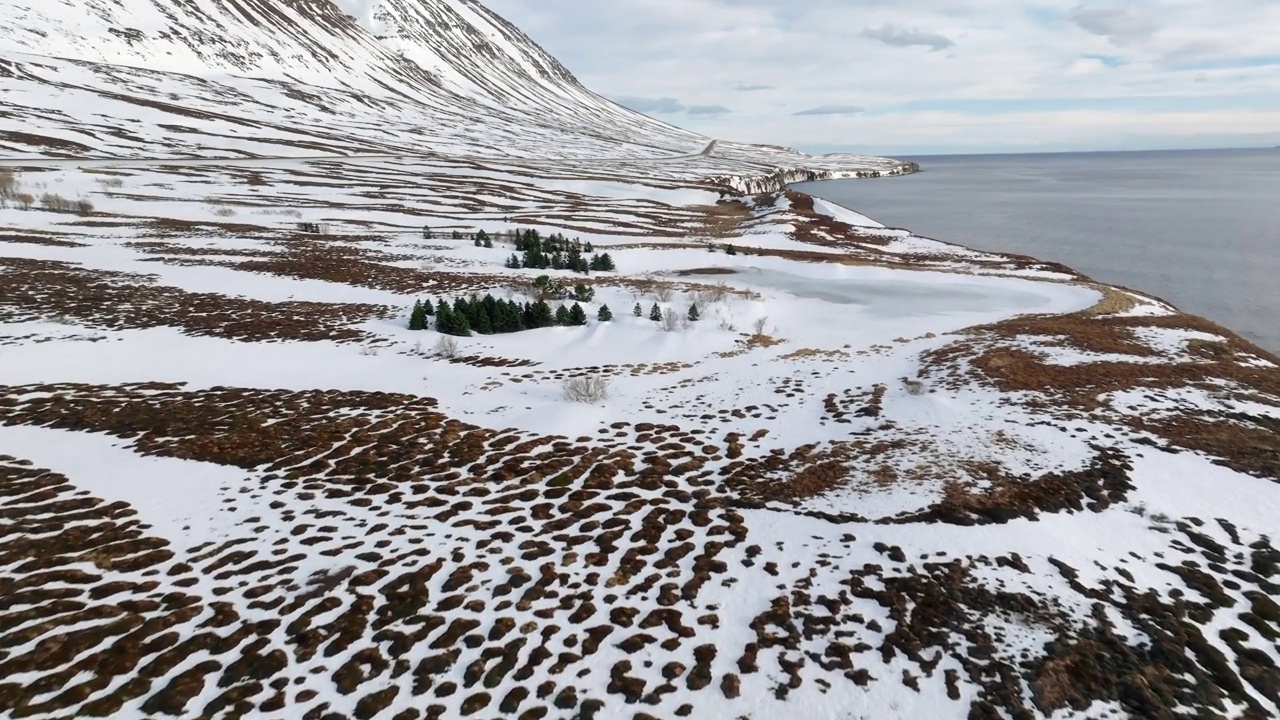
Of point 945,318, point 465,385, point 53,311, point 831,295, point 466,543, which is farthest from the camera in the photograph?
point 831,295

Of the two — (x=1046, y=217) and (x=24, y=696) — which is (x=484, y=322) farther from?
(x=1046, y=217)

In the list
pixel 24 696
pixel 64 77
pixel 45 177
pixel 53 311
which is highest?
pixel 64 77

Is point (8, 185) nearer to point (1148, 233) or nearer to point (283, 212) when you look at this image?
point (283, 212)

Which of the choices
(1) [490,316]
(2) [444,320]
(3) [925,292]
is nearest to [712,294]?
(1) [490,316]

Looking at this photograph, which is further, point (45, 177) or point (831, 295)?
point (45, 177)

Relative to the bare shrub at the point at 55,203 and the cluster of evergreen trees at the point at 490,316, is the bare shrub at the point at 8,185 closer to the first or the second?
the bare shrub at the point at 55,203

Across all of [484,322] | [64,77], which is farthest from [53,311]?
[64,77]

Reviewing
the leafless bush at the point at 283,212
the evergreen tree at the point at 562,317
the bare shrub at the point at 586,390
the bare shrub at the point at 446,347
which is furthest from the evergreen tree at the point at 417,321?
the leafless bush at the point at 283,212
